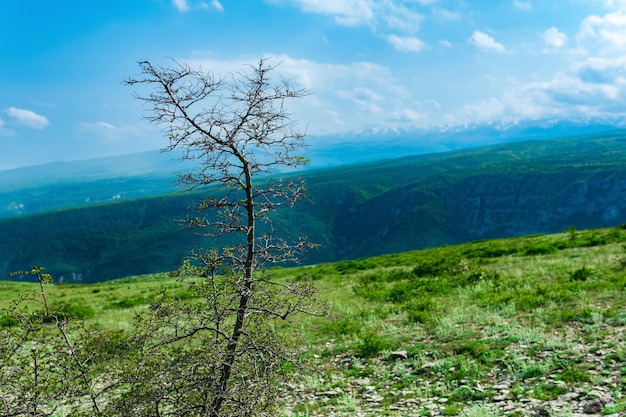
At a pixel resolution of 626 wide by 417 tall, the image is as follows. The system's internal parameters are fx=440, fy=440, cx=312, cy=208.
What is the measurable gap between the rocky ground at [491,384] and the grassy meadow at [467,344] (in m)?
0.03

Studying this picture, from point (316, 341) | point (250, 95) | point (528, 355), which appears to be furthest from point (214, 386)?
point (316, 341)

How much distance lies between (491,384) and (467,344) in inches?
99.7

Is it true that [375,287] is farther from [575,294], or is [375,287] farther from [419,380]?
[419,380]

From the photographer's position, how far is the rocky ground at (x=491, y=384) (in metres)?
9.57

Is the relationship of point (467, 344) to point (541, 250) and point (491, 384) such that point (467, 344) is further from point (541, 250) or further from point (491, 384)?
point (541, 250)

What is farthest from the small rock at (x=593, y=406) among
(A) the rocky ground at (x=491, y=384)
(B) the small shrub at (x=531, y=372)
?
(B) the small shrub at (x=531, y=372)

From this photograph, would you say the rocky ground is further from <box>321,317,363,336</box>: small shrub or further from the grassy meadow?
<box>321,317,363,336</box>: small shrub

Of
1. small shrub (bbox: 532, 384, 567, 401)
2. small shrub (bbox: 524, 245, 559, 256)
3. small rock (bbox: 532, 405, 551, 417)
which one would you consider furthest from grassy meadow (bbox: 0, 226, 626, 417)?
small shrub (bbox: 524, 245, 559, 256)

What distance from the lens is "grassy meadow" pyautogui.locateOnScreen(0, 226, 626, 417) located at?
10.5 metres

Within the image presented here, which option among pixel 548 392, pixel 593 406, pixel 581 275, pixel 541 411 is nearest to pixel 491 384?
pixel 548 392

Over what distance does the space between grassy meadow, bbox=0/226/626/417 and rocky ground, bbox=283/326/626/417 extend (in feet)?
0.09

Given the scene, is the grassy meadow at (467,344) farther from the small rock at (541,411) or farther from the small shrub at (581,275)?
the small rock at (541,411)

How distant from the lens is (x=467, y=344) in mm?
13562

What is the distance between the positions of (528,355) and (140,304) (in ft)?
89.1
